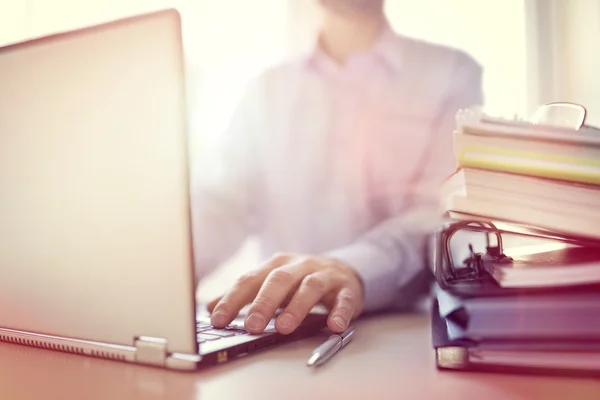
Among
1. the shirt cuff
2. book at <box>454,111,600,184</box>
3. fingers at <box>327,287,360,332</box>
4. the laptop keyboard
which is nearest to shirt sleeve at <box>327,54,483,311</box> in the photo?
the shirt cuff

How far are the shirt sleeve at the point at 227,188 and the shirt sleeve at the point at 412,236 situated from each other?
0.39m

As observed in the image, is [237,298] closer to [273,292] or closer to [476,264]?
[273,292]

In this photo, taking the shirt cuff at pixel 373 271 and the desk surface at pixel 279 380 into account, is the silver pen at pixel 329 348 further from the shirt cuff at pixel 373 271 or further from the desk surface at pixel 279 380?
the shirt cuff at pixel 373 271

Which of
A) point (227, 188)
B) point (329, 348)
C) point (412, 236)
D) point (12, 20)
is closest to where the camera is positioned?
point (329, 348)

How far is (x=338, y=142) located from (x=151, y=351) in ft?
3.33

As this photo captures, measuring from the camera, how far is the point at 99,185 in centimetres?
41

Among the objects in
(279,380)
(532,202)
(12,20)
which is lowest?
(279,380)

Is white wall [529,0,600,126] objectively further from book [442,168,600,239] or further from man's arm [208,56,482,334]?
book [442,168,600,239]

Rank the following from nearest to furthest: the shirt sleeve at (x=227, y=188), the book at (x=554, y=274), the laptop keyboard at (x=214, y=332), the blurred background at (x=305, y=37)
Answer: the book at (x=554, y=274)
the laptop keyboard at (x=214, y=332)
the blurred background at (x=305, y=37)
the shirt sleeve at (x=227, y=188)

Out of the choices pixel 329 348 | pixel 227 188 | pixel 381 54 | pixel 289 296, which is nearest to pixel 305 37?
pixel 381 54

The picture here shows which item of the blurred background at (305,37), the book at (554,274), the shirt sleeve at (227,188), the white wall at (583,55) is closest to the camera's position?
the book at (554,274)

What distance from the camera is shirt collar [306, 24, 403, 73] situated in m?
1.37

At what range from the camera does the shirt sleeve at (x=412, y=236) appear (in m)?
0.76

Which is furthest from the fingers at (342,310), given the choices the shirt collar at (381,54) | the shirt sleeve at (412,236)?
the shirt collar at (381,54)
